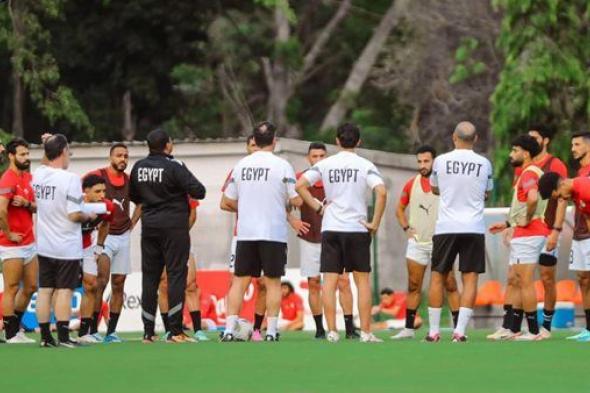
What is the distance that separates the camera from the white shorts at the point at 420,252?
20.4 m

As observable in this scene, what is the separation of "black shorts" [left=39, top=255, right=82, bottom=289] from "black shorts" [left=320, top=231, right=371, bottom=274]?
2618 mm

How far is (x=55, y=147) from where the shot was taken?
1808 centimetres

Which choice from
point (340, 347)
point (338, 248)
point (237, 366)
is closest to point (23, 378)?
point (237, 366)

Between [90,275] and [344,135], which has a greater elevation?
[344,135]

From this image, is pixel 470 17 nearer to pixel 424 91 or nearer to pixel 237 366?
pixel 424 91

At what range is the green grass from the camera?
13234 mm

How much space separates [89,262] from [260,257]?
6.36ft

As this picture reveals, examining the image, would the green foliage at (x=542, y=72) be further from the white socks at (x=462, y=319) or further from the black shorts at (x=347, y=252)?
the white socks at (x=462, y=319)

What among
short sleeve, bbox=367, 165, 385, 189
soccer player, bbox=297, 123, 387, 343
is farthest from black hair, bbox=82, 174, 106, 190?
short sleeve, bbox=367, 165, 385, 189

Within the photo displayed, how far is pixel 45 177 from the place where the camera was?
1814cm

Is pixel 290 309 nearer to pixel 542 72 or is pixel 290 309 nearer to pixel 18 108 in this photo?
pixel 542 72

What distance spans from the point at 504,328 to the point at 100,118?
87.3 ft

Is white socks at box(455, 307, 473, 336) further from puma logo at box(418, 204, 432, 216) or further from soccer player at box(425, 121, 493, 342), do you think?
puma logo at box(418, 204, 432, 216)

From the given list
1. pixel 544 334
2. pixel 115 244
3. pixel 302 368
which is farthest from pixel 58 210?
pixel 544 334
